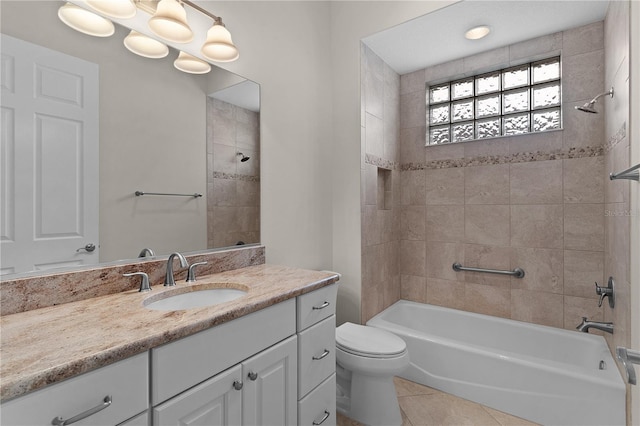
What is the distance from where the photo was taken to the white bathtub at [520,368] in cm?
164

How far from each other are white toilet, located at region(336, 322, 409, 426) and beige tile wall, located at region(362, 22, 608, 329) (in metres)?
0.58

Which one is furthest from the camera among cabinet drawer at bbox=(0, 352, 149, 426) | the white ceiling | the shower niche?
the shower niche

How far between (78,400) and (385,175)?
2.54m

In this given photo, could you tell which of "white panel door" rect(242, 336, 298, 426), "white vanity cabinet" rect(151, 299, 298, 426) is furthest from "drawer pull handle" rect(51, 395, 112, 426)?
"white panel door" rect(242, 336, 298, 426)

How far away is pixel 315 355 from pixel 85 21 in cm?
163

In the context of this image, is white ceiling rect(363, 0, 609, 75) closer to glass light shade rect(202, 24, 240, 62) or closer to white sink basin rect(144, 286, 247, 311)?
glass light shade rect(202, 24, 240, 62)

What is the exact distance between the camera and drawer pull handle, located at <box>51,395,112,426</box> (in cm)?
65

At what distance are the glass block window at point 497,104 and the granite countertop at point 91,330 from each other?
2240mm

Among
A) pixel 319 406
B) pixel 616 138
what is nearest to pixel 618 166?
pixel 616 138

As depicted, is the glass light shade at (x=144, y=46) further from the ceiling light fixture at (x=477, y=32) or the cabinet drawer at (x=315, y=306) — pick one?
the ceiling light fixture at (x=477, y=32)

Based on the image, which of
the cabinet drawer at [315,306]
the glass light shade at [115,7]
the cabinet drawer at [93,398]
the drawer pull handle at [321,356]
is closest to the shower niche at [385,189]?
the cabinet drawer at [315,306]

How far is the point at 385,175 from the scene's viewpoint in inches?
112

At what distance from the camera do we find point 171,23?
141 cm

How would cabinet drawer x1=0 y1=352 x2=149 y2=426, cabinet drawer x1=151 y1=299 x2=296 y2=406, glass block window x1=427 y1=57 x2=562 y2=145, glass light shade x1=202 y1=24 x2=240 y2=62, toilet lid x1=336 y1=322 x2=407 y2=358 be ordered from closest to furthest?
1. cabinet drawer x1=0 y1=352 x2=149 y2=426
2. cabinet drawer x1=151 y1=299 x2=296 y2=406
3. glass light shade x1=202 y1=24 x2=240 y2=62
4. toilet lid x1=336 y1=322 x2=407 y2=358
5. glass block window x1=427 y1=57 x2=562 y2=145
